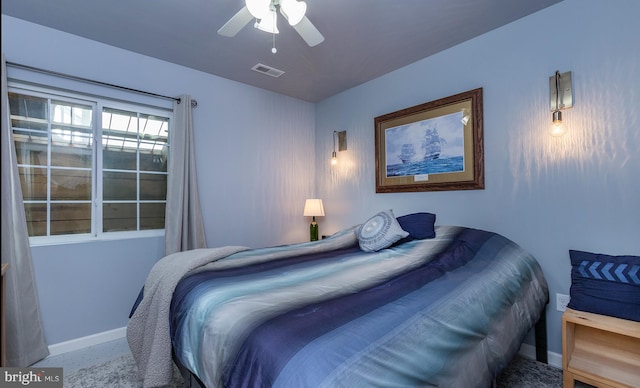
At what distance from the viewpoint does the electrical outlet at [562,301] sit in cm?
224

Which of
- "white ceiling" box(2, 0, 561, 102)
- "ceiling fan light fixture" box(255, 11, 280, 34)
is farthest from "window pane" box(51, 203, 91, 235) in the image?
"ceiling fan light fixture" box(255, 11, 280, 34)

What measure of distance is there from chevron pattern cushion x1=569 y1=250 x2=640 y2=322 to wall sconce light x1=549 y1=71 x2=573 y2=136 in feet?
2.83

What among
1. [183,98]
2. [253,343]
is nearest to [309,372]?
[253,343]

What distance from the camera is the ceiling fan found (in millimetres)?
1848

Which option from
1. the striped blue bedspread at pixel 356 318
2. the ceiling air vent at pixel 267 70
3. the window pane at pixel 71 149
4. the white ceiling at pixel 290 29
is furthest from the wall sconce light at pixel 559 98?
the window pane at pixel 71 149

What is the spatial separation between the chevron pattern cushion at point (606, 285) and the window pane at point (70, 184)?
3749 mm

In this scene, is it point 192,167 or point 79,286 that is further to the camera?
point 192,167

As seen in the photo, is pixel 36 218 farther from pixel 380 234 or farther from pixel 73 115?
pixel 380 234

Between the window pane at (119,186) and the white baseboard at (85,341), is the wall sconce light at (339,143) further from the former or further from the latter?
the white baseboard at (85,341)

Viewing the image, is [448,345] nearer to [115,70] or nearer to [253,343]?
[253,343]

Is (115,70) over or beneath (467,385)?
over

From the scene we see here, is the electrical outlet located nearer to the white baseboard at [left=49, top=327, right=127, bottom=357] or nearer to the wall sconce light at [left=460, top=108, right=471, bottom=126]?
the wall sconce light at [left=460, top=108, right=471, bottom=126]

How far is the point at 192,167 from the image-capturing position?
3.12m

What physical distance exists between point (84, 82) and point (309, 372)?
2.96m
